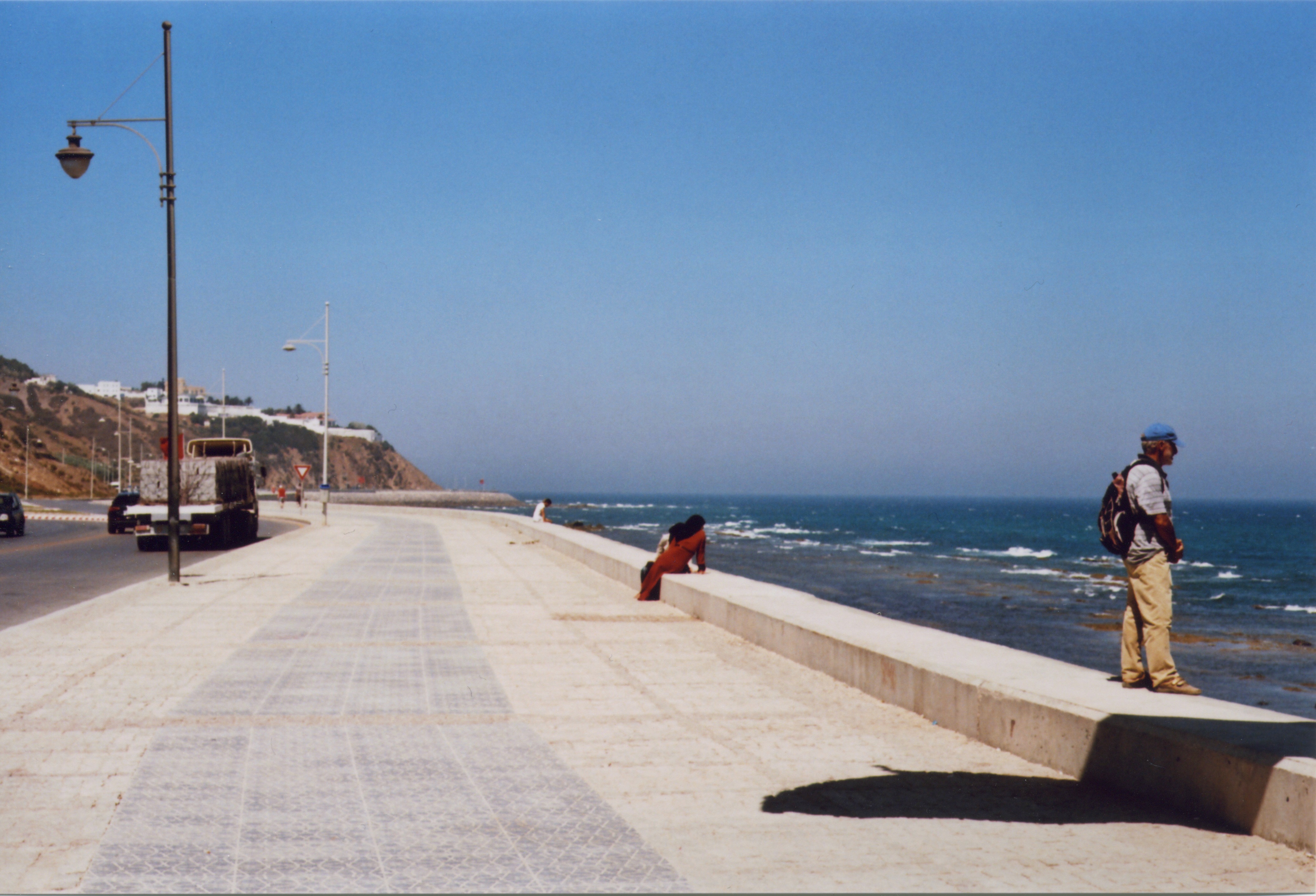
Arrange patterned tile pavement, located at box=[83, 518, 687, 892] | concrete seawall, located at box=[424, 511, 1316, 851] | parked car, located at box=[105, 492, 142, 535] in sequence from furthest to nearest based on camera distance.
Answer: parked car, located at box=[105, 492, 142, 535], concrete seawall, located at box=[424, 511, 1316, 851], patterned tile pavement, located at box=[83, 518, 687, 892]

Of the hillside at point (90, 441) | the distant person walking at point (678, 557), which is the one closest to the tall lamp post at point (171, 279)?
the distant person walking at point (678, 557)

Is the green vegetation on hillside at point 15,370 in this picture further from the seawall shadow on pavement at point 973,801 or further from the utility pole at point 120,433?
the seawall shadow on pavement at point 973,801

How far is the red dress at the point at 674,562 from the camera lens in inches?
648

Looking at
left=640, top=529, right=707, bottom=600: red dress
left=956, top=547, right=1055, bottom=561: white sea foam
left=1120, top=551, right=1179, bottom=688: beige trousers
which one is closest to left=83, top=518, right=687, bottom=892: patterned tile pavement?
left=1120, top=551, right=1179, bottom=688: beige trousers

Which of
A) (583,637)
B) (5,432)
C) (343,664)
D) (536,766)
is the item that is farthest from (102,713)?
(5,432)

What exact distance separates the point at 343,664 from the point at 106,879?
19.1 feet

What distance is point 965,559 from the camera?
6350 cm

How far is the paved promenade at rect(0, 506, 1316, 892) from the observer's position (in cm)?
474

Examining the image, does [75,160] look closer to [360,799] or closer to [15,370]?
[360,799]

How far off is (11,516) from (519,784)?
35.4m

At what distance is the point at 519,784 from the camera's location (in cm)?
621

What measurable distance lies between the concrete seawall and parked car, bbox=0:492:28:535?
32.0 m

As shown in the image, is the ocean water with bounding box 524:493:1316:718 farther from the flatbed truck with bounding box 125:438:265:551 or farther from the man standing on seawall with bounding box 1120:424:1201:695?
the flatbed truck with bounding box 125:438:265:551

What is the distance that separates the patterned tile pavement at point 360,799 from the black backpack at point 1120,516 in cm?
383
